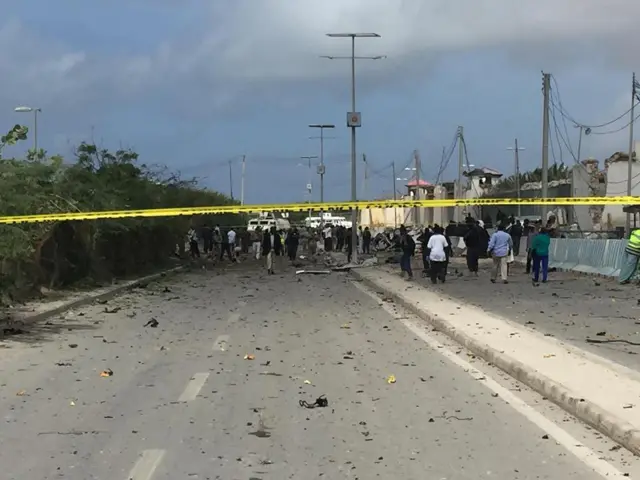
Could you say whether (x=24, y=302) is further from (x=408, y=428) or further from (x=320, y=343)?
(x=408, y=428)

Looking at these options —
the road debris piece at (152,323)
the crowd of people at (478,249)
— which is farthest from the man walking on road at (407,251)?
the road debris piece at (152,323)

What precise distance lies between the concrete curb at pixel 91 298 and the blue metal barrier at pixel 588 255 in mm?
15105

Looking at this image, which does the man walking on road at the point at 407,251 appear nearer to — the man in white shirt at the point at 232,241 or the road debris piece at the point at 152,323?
the road debris piece at the point at 152,323

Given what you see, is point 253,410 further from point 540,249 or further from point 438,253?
point 540,249

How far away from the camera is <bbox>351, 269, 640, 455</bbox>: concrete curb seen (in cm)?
765

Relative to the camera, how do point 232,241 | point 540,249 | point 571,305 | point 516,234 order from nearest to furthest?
point 571,305 → point 540,249 → point 516,234 → point 232,241

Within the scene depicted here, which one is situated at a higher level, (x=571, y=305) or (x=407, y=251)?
(x=407, y=251)

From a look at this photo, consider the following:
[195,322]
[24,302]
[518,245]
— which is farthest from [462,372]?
[518,245]

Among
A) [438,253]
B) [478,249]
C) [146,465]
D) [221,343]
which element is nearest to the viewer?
[146,465]

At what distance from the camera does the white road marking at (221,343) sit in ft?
46.0

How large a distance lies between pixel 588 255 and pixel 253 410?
81.4 ft

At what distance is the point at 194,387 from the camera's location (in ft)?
34.6

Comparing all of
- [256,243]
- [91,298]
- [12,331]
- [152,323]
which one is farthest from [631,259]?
[256,243]

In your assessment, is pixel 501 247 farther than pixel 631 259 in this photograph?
Yes
